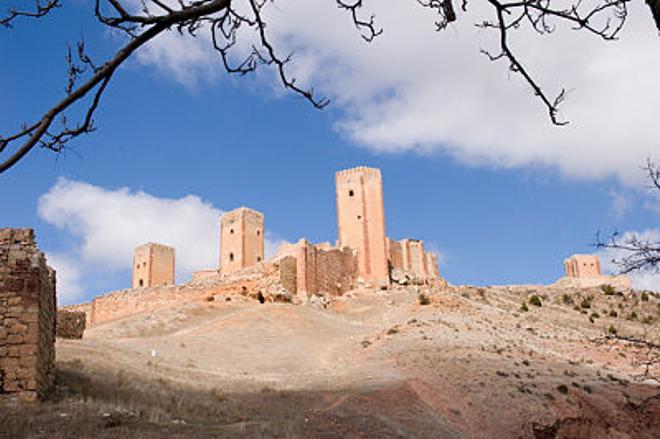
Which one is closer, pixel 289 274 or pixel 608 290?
pixel 289 274

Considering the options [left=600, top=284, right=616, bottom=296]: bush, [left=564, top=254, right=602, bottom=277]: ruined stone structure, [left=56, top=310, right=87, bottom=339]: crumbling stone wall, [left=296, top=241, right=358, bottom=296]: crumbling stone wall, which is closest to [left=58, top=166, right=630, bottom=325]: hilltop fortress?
[left=296, top=241, right=358, bottom=296]: crumbling stone wall

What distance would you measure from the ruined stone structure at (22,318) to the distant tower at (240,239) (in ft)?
145

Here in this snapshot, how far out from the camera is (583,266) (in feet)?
242

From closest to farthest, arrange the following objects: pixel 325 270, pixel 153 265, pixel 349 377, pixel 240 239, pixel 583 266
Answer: pixel 349 377 < pixel 325 270 < pixel 240 239 < pixel 153 265 < pixel 583 266

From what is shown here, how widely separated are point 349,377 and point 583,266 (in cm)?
6124

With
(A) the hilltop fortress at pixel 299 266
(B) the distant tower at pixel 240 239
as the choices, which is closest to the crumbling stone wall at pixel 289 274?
(A) the hilltop fortress at pixel 299 266

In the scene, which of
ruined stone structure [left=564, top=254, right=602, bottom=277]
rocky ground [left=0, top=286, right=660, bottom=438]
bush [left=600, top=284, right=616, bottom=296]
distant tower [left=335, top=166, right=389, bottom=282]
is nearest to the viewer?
rocky ground [left=0, top=286, right=660, bottom=438]

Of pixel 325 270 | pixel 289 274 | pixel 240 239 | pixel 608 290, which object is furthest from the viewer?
pixel 240 239

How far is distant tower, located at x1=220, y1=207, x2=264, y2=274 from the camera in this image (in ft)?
182

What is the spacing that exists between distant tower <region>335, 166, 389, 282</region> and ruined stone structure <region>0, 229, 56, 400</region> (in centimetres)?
3621

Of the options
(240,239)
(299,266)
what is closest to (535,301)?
(299,266)

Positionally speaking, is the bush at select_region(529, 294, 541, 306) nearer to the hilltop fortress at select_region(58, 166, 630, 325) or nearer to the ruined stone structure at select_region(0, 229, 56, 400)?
the hilltop fortress at select_region(58, 166, 630, 325)

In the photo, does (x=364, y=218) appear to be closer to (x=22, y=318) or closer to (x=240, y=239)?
(x=240, y=239)

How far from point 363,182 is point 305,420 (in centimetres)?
3755
